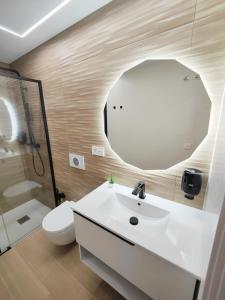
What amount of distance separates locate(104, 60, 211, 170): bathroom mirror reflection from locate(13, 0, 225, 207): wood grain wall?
0.05 metres

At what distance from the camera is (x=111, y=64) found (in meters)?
1.22

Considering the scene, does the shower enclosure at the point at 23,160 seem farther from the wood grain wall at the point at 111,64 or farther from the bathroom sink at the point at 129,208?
the bathroom sink at the point at 129,208

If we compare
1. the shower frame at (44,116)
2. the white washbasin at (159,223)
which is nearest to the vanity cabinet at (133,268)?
the white washbasin at (159,223)

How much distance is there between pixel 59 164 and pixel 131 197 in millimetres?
1241

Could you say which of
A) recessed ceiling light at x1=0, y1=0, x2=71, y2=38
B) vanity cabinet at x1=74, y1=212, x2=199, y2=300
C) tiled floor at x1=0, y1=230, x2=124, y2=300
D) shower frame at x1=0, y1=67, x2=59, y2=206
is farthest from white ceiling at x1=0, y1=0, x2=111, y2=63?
tiled floor at x1=0, y1=230, x2=124, y2=300

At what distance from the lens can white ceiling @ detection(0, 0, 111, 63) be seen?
1.12 m

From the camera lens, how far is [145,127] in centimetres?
119

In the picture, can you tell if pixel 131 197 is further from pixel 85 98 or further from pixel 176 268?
pixel 85 98

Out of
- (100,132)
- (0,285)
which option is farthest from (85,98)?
(0,285)

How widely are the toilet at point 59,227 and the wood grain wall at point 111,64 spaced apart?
1.20 feet

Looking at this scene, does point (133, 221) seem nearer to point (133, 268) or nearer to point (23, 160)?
point (133, 268)

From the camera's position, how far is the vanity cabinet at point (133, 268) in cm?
70

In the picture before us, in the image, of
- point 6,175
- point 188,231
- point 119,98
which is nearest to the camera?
point 188,231

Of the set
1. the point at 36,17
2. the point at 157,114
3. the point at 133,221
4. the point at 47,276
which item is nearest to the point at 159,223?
the point at 133,221
